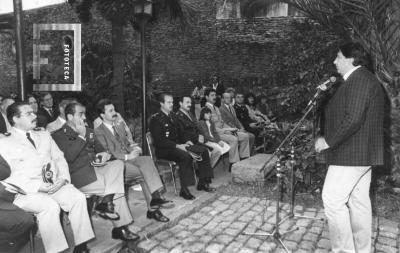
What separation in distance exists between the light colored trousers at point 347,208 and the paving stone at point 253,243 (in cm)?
81

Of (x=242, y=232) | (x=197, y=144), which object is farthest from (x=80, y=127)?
(x=242, y=232)

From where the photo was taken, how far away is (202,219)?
498cm

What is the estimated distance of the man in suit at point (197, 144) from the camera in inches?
242

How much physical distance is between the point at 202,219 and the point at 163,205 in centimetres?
58

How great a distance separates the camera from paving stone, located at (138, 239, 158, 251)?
4090 millimetres

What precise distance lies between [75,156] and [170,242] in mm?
1333

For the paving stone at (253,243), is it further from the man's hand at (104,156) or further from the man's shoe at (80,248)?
the man's hand at (104,156)

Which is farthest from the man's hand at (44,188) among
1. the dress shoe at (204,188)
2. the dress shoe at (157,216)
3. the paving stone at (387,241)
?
the paving stone at (387,241)

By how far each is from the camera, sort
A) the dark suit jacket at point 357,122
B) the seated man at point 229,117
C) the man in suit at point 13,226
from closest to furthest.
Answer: the man in suit at point 13,226 → the dark suit jacket at point 357,122 → the seated man at point 229,117

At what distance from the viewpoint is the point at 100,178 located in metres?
4.23

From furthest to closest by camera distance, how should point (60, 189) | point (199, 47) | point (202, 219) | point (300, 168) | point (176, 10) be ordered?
1. point (199, 47)
2. point (176, 10)
3. point (300, 168)
4. point (202, 219)
5. point (60, 189)

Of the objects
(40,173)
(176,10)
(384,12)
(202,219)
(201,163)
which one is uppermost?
(176,10)

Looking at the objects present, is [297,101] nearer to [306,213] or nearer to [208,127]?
[208,127]

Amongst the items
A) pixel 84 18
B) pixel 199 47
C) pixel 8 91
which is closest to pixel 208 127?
pixel 84 18
